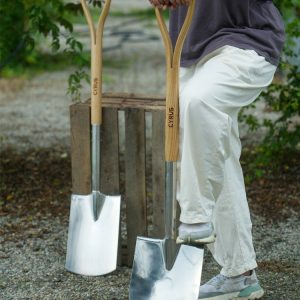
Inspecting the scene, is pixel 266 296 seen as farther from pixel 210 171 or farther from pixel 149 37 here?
pixel 149 37

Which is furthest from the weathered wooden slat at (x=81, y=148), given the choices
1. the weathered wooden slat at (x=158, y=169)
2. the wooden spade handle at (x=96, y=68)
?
the weathered wooden slat at (x=158, y=169)

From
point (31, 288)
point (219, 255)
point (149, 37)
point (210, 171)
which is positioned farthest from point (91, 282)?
point (149, 37)

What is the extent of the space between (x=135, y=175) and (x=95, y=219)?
298 mm

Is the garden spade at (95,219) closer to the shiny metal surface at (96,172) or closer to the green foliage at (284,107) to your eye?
the shiny metal surface at (96,172)

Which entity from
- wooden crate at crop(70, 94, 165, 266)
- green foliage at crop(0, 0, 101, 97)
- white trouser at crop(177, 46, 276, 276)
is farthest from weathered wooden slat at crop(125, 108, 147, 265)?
green foliage at crop(0, 0, 101, 97)

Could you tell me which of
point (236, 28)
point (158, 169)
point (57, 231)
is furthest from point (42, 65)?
point (236, 28)

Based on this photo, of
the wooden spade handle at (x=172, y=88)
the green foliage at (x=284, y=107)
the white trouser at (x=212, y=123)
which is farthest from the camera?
the green foliage at (x=284, y=107)

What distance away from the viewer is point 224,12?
12.4 ft

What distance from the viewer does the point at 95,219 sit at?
436 centimetres

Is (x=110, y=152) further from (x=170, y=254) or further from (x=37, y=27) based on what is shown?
(x=37, y=27)

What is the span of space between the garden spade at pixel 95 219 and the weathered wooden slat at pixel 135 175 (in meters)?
0.15

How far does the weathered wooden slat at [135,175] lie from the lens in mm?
4375

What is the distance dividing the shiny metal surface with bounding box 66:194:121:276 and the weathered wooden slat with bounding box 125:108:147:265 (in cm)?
15

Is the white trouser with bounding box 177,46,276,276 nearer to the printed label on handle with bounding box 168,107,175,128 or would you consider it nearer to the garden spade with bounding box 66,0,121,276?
the printed label on handle with bounding box 168,107,175,128
